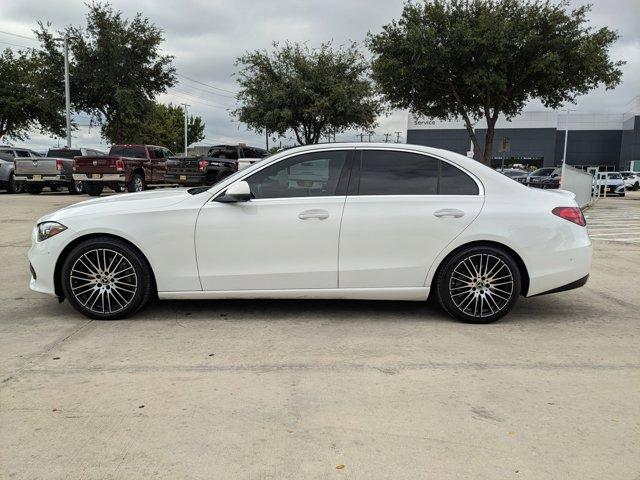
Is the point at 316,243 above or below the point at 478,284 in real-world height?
above

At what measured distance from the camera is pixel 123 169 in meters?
18.7

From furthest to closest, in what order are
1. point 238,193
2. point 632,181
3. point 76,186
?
point 632,181, point 76,186, point 238,193

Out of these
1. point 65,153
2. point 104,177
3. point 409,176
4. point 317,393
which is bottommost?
point 317,393

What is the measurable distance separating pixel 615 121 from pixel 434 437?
107 metres

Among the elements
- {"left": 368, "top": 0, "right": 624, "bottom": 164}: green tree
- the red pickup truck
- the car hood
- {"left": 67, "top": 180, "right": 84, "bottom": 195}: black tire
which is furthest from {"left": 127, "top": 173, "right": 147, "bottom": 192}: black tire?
the car hood

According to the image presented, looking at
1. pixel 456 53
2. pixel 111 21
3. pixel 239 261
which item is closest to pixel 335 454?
pixel 239 261

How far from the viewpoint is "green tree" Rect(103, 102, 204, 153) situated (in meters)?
31.0

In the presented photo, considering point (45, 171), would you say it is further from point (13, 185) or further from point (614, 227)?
point (614, 227)

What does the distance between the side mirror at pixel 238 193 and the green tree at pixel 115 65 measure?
26254mm

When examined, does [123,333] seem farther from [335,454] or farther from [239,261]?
[335,454]

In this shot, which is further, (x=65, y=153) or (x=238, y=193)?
(x=65, y=153)

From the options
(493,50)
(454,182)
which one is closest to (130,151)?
(493,50)

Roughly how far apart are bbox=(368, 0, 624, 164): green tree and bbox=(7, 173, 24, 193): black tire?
1451 centimetres

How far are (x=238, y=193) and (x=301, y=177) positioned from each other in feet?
1.96
